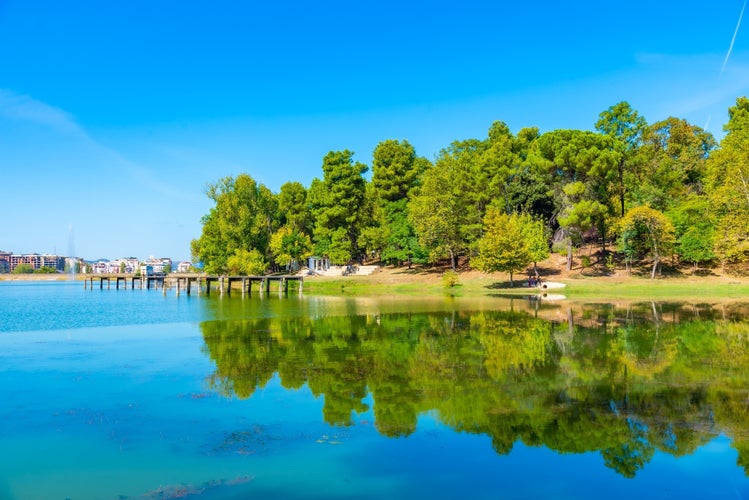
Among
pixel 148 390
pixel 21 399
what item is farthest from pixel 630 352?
pixel 21 399

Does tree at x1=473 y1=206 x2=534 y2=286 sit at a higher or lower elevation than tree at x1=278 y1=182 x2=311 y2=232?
lower

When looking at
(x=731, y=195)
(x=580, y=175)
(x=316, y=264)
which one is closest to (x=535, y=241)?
(x=580, y=175)

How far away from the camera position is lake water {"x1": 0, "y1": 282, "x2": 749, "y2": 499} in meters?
8.61

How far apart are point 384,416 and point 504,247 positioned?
4379 cm

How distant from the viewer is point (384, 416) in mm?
12039

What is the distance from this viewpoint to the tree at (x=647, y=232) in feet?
171

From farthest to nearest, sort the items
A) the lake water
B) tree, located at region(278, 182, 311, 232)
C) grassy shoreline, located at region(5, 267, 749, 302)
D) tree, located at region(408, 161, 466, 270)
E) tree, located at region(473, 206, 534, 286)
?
tree, located at region(278, 182, 311, 232) → tree, located at region(408, 161, 466, 270) → tree, located at region(473, 206, 534, 286) → grassy shoreline, located at region(5, 267, 749, 302) → the lake water

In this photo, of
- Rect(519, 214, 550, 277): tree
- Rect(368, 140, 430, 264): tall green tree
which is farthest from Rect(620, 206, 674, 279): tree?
Rect(368, 140, 430, 264): tall green tree

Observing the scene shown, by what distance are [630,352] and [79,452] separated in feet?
56.3

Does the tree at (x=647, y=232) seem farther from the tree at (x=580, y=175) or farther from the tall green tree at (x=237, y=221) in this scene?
the tall green tree at (x=237, y=221)

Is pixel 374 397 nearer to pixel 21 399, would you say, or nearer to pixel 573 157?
pixel 21 399

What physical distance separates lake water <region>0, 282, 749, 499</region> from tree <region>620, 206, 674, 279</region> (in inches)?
1232

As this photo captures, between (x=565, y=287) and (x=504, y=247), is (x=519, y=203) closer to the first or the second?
(x=504, y=247)

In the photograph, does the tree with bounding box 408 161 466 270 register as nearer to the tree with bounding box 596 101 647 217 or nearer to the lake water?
the tree with bounding box 596 101 647 217
